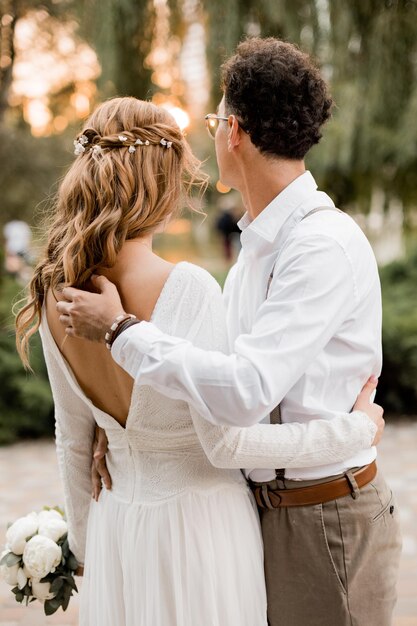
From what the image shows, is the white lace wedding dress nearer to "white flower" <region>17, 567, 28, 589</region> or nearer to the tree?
"white flower" <region>17, 567, 28, 589</region>

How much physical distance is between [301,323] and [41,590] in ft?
3.73

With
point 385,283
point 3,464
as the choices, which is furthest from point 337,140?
point 3,464

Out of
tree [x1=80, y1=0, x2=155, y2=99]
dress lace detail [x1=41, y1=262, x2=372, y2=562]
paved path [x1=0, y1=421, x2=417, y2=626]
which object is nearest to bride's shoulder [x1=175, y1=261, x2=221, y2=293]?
dress lace detail [x1=41, y1=262, x2=372, y2=562]

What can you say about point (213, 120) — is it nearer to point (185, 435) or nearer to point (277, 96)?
point (277, 96)

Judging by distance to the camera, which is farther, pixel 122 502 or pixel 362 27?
pixel 362 27

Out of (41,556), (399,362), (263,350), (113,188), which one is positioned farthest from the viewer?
(399,362)

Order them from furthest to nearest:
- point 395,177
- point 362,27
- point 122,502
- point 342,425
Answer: point 395,177
point 362,27
point 122,502
point 342,425

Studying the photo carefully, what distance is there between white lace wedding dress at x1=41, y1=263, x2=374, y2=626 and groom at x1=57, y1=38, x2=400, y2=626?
0.22 ft

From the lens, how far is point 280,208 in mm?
1867

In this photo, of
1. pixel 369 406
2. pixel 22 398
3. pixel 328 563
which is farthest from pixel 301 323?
pixel 22 398

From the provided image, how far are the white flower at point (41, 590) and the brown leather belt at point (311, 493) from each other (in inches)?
28.2

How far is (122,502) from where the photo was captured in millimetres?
Result: 1907

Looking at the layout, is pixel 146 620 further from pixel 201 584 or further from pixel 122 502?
pixel 122 502

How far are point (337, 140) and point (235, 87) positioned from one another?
6.17m
